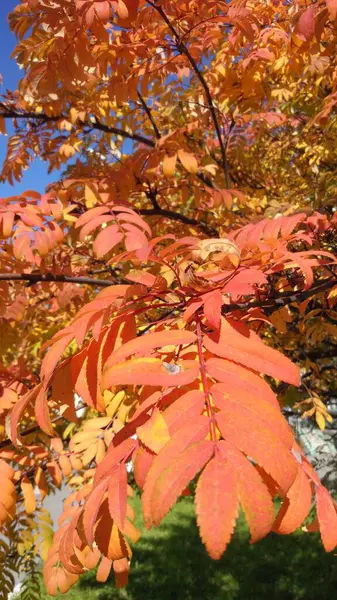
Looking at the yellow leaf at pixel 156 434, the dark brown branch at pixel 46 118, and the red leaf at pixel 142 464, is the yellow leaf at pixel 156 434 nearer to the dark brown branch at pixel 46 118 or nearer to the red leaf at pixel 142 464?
the red leaf at pixel 142 464

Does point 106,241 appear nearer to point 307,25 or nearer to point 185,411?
point 185,411

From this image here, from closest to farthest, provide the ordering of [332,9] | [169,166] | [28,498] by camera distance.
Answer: [332,9]
[28,498]
[169,166]

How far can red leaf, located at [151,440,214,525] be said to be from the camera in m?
0.60

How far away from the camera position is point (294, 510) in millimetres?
802

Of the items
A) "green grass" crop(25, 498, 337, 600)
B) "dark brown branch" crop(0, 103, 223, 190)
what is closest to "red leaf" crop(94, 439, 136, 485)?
"dark brown branch" crop(0, 103, 223, 190)

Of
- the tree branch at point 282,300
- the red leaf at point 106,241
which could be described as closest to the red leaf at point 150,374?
the tree branch at point 282,300

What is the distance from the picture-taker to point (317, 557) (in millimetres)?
5516

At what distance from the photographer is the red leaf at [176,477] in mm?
595

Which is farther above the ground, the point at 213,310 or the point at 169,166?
the point at 169,166

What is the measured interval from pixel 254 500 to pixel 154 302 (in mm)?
1415

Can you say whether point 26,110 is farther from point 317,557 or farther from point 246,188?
point 317,557

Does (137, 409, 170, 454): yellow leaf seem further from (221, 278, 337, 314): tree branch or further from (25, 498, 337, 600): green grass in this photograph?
(25, 498, 337, 600): green grass

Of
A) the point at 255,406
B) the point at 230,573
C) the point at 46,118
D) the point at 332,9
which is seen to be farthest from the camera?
the point at 230,573

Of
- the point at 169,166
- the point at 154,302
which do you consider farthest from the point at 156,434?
the point at 169,166
